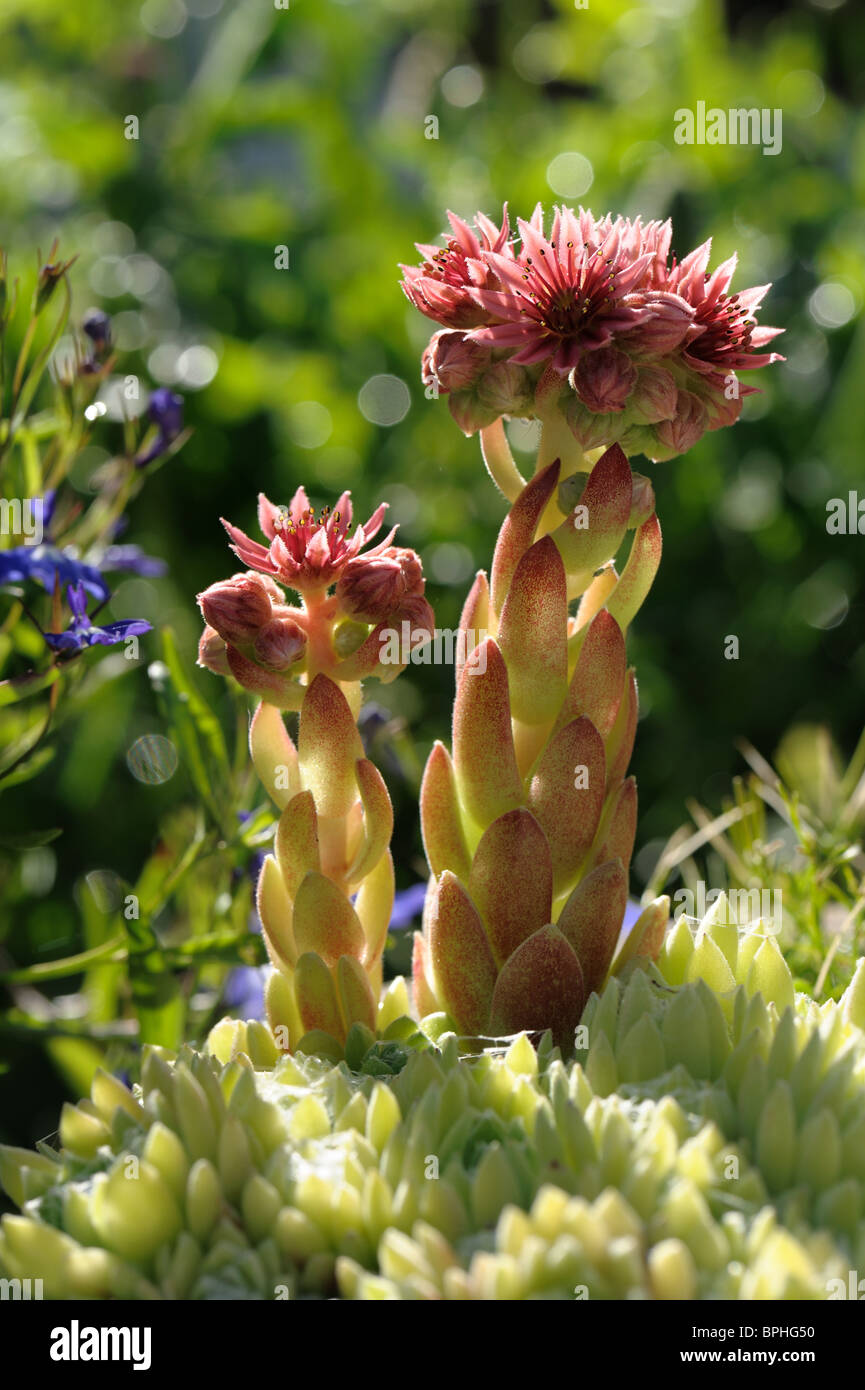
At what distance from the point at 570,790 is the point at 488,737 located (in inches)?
2.7

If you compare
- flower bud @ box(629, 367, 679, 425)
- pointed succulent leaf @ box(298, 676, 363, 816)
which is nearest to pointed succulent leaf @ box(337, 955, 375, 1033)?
pointed succulent leaf @ box(298, 676, 363, 816)

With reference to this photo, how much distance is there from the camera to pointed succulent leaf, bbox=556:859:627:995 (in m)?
0.92

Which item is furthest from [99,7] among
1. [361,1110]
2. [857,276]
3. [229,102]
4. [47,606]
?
[361,1110]

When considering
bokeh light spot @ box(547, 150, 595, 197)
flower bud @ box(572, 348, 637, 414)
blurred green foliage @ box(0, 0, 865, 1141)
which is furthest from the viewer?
bokeh light spot @ box(547, 150, 595, 197)

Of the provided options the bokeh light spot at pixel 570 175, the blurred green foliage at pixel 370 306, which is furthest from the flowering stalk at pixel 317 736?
the bokeh light spot at pixel 570 175

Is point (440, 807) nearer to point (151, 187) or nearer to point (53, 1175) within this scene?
point (53, 1175)

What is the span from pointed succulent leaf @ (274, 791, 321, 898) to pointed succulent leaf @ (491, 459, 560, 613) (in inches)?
8.3

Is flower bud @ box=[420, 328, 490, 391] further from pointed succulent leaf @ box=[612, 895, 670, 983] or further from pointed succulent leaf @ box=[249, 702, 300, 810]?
pointed succulent leaf @ box=[612, 895, 670, 983]

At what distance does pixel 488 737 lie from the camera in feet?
2.98

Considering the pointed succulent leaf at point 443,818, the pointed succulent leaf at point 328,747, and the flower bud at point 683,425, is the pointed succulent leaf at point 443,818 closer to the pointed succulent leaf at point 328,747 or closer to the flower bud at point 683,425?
the pointed succulent leaf at point 328,747

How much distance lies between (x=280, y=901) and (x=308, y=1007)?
3.1 inches

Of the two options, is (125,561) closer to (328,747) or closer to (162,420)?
(162,420)

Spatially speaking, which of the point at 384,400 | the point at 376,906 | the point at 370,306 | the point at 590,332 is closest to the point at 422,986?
the point at 376,906
